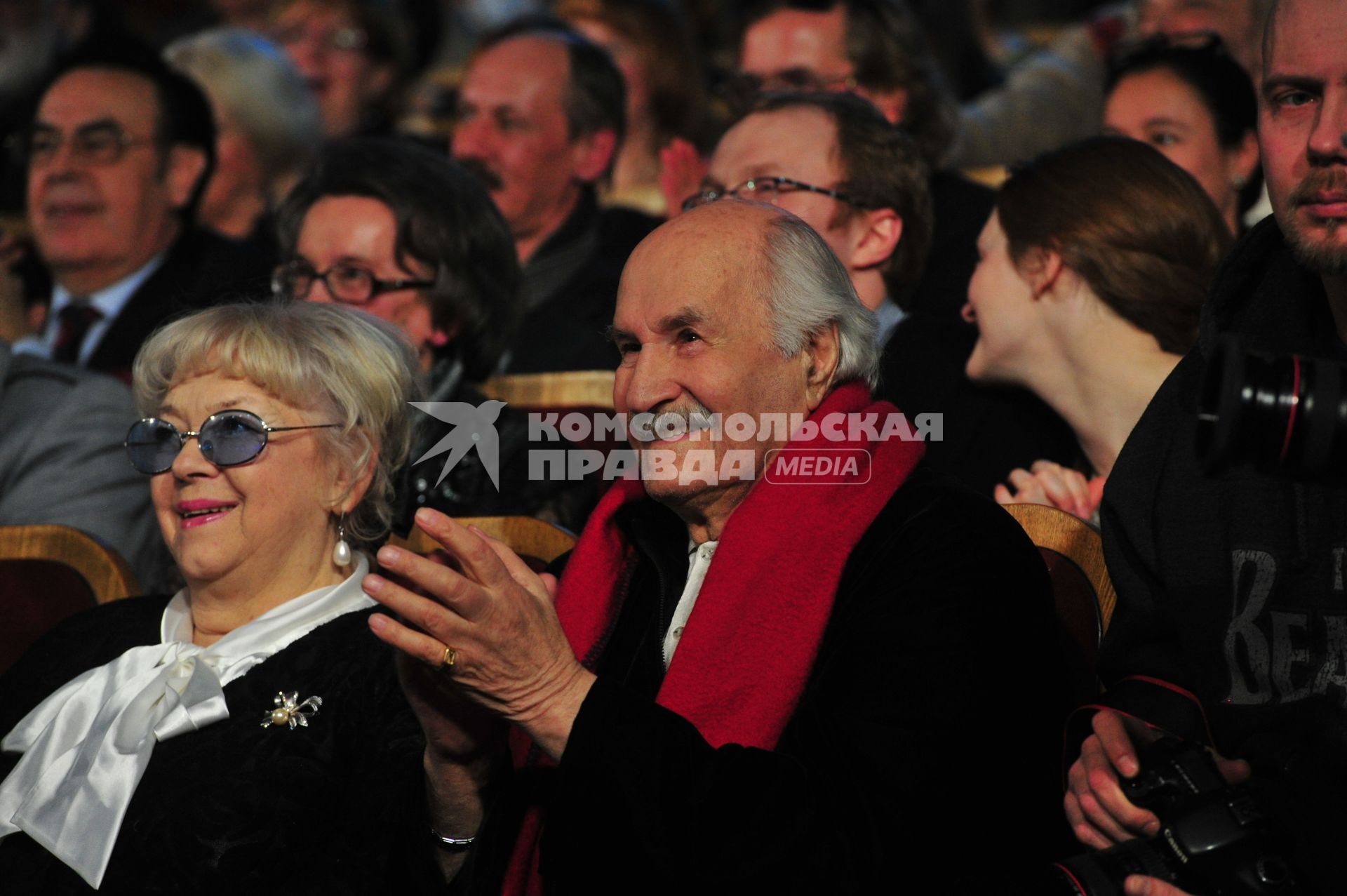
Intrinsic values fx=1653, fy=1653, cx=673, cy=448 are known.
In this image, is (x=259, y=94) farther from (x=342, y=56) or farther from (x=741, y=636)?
(x=741, y=636)

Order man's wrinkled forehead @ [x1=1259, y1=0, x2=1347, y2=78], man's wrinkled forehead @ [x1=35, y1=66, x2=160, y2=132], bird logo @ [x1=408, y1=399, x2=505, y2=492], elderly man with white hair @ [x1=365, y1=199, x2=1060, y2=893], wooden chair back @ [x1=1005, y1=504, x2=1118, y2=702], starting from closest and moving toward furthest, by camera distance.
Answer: elderly man with white hair @ [x1=365, y1=199, x2=1060, y2=893], man's wrinkled forehead @ [x1=1259, y1=0, x2=1347, y2=78], wooden chair back @ [x1=1005, y1=504, x2=1118, y2=702], bird logo @ [x1=408, y1=399, x2=505, y2=492], man's wrinkled forehead @ [x1=35, y1=66, x2=160, y2=132]

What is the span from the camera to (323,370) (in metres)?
2.70

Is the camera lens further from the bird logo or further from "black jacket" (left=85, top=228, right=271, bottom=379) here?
"black jacket" (left=85, top=228, right=271, bottom=379)

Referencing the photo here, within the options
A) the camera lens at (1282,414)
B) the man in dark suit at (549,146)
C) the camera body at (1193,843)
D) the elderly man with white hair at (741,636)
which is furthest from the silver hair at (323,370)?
the man in dark suit at (549,146)

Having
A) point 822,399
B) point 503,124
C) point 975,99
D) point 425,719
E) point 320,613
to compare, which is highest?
point 975,99

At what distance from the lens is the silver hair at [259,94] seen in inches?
212

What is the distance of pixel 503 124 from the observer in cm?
471

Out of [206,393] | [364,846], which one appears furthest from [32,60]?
[364,846]

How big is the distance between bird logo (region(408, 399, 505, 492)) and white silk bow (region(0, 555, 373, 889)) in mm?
534

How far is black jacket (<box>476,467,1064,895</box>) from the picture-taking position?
1986mm

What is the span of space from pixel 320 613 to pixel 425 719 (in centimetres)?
48

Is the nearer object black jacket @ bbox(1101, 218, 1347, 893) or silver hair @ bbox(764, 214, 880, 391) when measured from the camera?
black jacket @ bbox(1101, 218, 1347, 893)

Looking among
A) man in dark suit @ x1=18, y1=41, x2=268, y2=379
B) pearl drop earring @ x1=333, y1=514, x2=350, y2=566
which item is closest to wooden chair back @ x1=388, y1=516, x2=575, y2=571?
pearl drop earring @ x1=333, y1=514, x2=350, y2=566

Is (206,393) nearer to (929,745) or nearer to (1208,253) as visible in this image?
(929,745)
